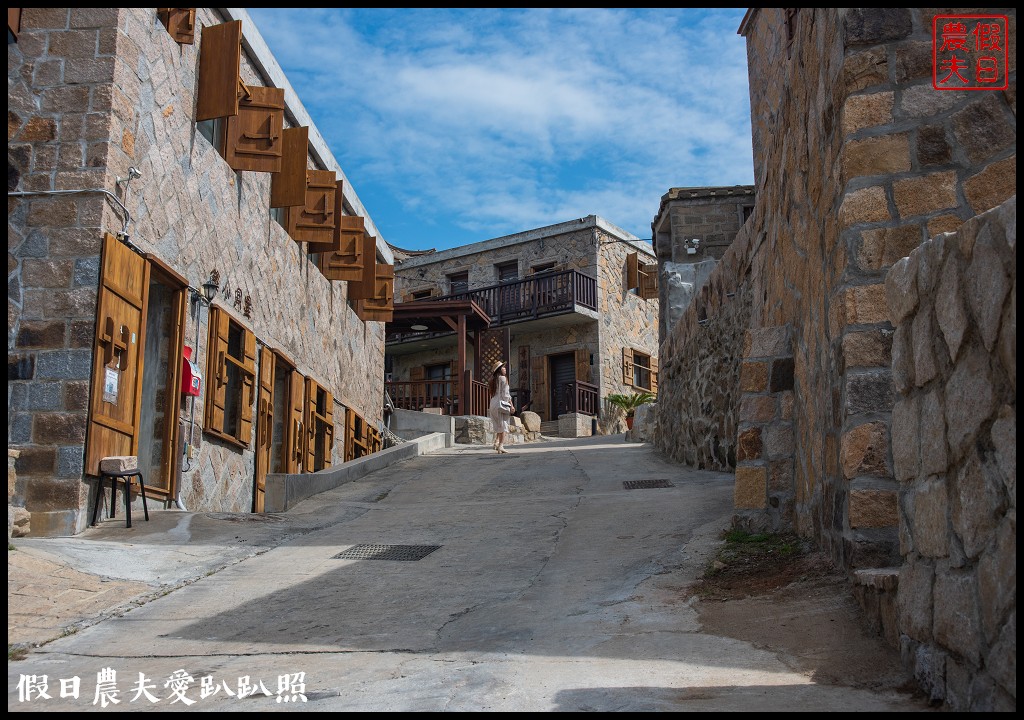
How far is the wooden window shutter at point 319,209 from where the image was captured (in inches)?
540

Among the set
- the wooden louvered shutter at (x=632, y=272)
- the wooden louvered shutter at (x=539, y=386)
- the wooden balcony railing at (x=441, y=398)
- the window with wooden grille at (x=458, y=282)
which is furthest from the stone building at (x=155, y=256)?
the window with wooden grille at (x=458, y=282)

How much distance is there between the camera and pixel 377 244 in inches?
744

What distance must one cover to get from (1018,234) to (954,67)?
249 centimetres

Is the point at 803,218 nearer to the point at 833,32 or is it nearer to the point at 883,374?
the point at 833,32

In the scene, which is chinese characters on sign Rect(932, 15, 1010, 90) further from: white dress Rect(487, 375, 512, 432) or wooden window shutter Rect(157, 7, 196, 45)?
white dress Rect(487, 375, 512, 432)

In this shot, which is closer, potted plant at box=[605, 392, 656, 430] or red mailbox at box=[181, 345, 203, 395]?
red mailbox at box=[181, 345, 203, 395]

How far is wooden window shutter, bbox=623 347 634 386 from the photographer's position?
28969mm

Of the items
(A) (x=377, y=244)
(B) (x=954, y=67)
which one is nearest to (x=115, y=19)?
(B) (x=954, y=67)

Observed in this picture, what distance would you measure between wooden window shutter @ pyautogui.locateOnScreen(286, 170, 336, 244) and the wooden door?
2.21 meters

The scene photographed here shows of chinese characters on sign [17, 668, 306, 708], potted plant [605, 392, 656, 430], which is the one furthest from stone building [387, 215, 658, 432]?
chinese characters on sign [17, 668, 306, 708]

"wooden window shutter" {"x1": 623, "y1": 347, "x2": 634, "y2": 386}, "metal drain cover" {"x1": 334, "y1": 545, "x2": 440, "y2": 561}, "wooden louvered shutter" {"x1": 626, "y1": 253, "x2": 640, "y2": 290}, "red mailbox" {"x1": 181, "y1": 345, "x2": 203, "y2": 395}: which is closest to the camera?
"metal drain cover" {"x1": 334, "y1": 545, "x2": 440, "y2": 561}

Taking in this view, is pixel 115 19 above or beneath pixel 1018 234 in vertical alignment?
above

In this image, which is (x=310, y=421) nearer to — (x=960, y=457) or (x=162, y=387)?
(x=162, y=387)

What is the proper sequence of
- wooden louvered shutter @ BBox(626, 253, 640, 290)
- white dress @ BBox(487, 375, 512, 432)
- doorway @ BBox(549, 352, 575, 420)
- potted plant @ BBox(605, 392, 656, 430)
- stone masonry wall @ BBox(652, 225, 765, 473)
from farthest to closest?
1. wooden louvered shutter @ BBox(626, 253, 640, 290)
2. doorway @ BBox(549, 352, 575, 420)
3. potted plant @ BBox(605, 392, 656, 430)
4. white dress @ BBox(487, 375, 512, 432)
5. stone masonry wall @ BBox(652, 225, 765, 473)
